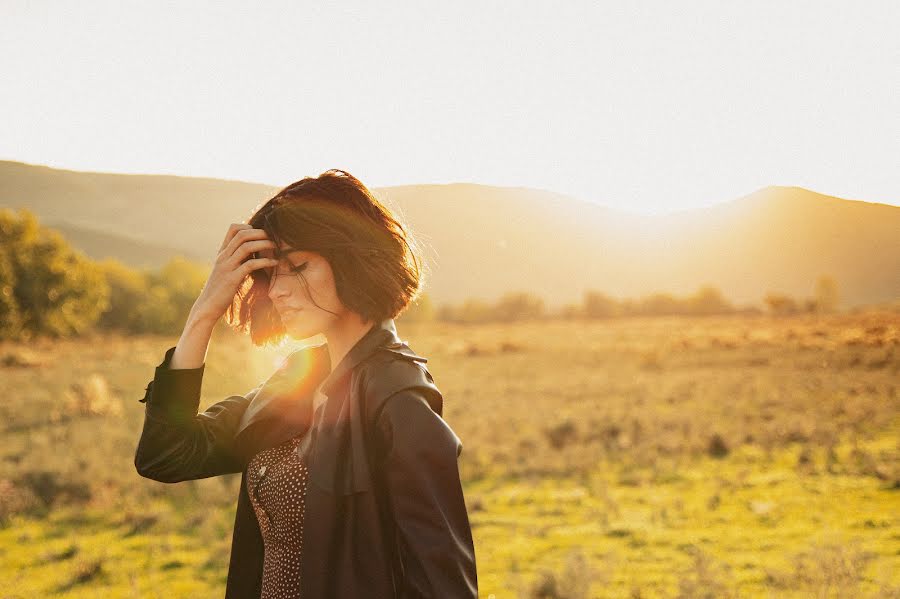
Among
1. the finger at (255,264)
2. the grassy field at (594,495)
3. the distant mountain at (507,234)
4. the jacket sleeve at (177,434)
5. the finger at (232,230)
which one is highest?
the distant mountain at (507,234)

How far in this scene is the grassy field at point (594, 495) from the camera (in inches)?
227

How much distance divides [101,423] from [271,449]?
1211 centimetres

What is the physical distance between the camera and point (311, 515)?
1.55 m

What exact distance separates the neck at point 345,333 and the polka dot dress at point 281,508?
28 centimetres

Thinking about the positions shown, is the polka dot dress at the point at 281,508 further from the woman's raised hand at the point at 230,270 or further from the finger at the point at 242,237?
the finger at the point at 242,237

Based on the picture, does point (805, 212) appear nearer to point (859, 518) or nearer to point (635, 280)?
point (859, 518)

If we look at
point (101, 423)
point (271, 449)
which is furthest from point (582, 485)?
point (101, 423)

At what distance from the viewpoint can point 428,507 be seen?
139 cm

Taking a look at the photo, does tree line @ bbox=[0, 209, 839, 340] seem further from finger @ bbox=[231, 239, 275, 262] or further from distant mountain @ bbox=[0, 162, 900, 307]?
finger @ bbox=[231, 239, 275, 262]

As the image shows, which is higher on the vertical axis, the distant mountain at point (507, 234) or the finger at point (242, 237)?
the distant mountain at point (507, 234)

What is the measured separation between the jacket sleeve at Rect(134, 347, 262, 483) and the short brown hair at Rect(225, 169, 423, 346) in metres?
0.46

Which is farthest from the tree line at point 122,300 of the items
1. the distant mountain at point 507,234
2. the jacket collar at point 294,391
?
the jacket collar at point 294,391

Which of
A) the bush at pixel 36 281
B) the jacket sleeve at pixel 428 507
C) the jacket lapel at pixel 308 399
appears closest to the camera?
the jacket sleeve at pixel 428 507

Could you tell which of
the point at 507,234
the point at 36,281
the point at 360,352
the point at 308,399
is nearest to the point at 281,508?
the point at 308,399
